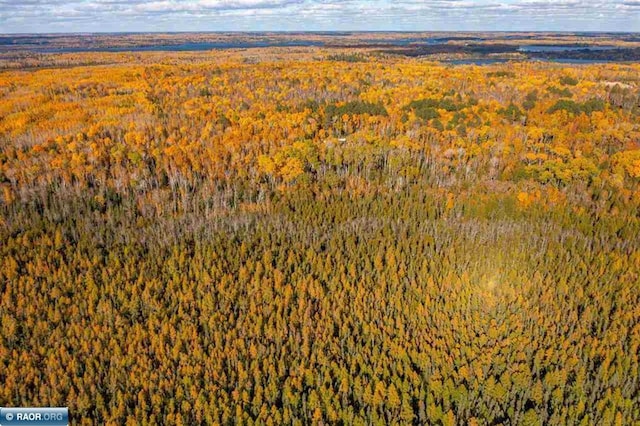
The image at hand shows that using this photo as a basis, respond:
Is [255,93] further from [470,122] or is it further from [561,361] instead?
[561,361]

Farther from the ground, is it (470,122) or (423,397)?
(470,122)

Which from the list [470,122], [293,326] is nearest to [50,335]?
[293,326]

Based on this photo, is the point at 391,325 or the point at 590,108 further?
the point at 590,108

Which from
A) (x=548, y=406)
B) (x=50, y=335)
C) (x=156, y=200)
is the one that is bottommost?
(x=548, y=406)

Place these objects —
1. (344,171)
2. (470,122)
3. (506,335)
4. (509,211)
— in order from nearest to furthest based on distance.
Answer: (506,335) < (509,211) < (344,171) < (470,122)

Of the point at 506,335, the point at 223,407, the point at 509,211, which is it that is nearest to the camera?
the point at 223,407

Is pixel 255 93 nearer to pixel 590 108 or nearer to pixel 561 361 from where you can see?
pixel 590 108

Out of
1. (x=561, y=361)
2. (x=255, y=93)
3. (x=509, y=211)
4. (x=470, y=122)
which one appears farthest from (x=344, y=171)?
(x=255, y=93)
